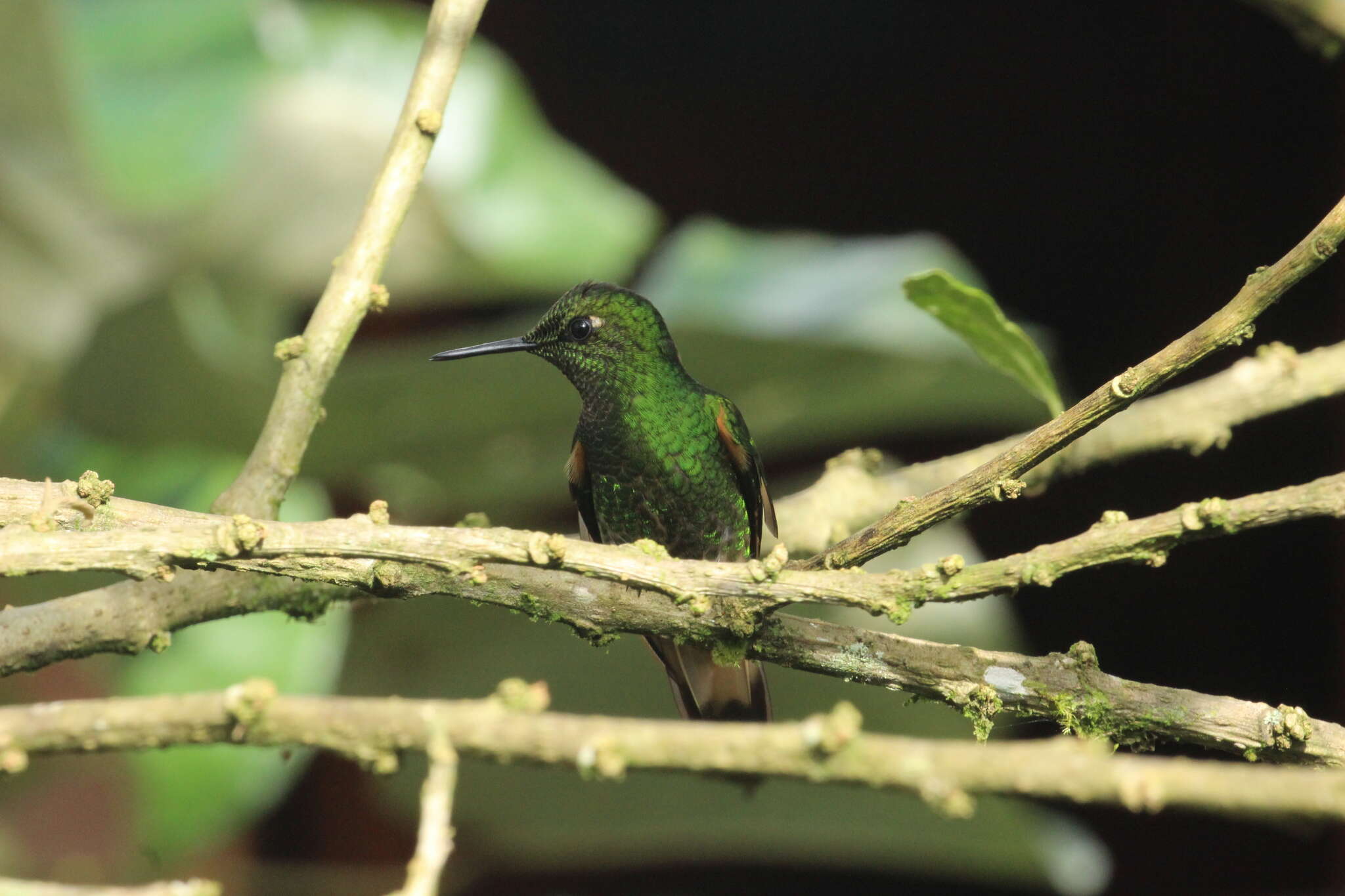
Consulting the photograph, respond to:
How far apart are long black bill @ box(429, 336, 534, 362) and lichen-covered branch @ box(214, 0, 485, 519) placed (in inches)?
15.5

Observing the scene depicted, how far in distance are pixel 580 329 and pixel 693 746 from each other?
123 cm

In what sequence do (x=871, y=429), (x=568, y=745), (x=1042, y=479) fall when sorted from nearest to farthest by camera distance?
1. (x=568, y=745)
2. (x=1042, y=479)
3. (x=871, y=429)

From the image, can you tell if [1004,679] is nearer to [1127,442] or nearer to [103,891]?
[103,891]

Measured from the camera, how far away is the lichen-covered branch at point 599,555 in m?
0.79

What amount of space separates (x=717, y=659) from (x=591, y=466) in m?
0.80

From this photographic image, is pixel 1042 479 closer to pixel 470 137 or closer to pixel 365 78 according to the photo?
pixel 470 137

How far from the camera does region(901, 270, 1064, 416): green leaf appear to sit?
1.26 m

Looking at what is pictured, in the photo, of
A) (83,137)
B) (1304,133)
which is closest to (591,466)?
(83,137)

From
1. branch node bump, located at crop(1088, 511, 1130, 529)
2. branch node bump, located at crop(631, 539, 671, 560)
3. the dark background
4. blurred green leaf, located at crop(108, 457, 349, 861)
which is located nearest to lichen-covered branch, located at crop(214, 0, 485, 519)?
branch node bump, located at crop(631, 539, 671, 560)

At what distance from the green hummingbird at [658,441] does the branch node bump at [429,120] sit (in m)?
0.54

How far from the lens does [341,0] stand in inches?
114

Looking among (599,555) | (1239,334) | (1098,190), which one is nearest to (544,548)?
(599,555)

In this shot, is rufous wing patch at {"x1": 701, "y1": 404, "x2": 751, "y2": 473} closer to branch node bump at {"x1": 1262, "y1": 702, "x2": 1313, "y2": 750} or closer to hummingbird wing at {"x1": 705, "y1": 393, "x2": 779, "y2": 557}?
hummingbird wing at {"x1": 705, "y1": 393, "x2": 779, "y2": 557}

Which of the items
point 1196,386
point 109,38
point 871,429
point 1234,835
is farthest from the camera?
point 1234,835
